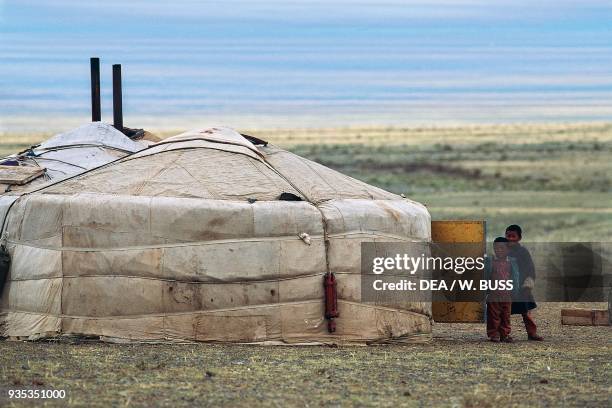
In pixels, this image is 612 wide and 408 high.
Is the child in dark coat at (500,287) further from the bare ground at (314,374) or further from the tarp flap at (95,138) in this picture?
the tarp flap at (95,138)

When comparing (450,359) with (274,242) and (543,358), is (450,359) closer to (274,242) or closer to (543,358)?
(543,358)

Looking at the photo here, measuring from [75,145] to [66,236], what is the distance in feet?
9.96

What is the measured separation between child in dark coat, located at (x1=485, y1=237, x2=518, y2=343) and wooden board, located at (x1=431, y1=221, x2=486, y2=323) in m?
0.12

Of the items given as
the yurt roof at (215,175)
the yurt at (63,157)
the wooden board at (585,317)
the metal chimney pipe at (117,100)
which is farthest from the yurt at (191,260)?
the metal chimney pipe at (117,100)

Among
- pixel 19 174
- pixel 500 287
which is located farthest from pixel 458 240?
pixel 19 174

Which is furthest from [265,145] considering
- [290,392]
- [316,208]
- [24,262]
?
[290,392]

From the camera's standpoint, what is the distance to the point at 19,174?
46.6 feet

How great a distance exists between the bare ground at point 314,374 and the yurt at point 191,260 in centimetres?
24

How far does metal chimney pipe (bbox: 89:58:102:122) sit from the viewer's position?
1655 centimetres

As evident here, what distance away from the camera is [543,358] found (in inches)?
476

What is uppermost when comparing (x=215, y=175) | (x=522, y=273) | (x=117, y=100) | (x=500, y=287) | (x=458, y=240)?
(x=117, y=100)

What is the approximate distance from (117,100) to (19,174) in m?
2.59

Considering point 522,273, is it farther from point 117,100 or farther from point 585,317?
point 117,100

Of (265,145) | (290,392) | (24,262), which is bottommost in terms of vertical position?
(290,392)
